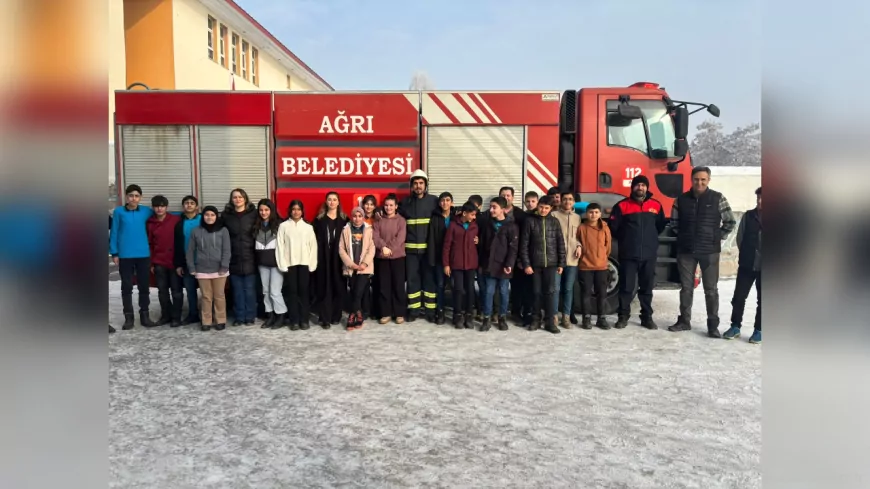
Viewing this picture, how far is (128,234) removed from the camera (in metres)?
5.74

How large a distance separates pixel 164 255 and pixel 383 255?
2.70 meters

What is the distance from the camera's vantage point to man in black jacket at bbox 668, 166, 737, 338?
5.50m

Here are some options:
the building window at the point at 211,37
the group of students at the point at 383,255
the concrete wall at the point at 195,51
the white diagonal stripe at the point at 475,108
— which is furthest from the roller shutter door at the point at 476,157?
the building window at the point at 211,37

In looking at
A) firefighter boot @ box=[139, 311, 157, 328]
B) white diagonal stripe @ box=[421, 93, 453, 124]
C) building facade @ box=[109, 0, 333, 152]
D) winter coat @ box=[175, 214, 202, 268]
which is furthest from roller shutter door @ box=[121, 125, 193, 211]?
building facade @ box=[109, 0, 333, 152]

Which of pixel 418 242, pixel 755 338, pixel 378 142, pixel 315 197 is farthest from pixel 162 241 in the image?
pixel 755 338

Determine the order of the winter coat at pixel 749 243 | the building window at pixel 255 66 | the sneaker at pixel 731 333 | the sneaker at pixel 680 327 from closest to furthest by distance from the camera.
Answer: the winter coat at pixel 749 243 < the sneaker at pixel 731 333 < the sneaker at pixel 680 327 < the building window at pixel 255 66

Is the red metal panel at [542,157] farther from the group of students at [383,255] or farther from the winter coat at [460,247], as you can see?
the winter coat at [460,247]

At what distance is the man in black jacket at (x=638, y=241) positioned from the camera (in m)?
5.79

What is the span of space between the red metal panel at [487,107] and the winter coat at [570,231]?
130 cm
